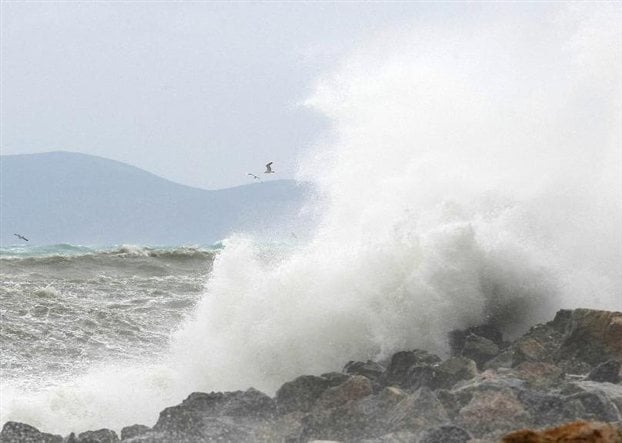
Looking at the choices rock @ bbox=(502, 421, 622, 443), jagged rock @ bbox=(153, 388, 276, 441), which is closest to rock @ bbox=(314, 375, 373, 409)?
jagged rock @ bbox=(153, 388, 276, 441)

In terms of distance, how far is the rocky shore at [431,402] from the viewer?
6.20 meters

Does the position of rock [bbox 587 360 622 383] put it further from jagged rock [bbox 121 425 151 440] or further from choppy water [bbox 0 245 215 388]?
choppy water [bbox 0 245 215 388]

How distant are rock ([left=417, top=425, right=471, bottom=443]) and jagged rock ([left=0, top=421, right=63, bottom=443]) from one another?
304 cm

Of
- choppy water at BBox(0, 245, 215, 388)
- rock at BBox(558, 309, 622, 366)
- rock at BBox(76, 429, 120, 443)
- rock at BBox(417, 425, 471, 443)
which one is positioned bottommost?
rock at BBox(417, 425, 471, 443)

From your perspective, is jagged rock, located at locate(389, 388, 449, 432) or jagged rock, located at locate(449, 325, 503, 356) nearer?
→ jagged rock, located at locate(389, 388, 449, 432)

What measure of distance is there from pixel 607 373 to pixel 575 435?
2.79 metres

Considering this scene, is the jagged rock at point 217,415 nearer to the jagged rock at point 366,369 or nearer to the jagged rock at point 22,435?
the jagged rock at point 22,435

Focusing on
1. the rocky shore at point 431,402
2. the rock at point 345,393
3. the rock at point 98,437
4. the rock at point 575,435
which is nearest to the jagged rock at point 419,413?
the rocky shore at point 431,402

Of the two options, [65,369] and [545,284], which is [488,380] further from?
[65,369]

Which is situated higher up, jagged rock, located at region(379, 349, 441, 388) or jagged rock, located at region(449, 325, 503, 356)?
jagged rock, located at region(449, 325, 503, 356)

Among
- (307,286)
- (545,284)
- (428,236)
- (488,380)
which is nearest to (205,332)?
(307,286)

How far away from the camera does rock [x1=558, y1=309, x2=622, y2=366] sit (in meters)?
8.00

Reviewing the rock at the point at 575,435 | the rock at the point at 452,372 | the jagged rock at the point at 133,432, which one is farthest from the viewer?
the rock at the point at 452,372

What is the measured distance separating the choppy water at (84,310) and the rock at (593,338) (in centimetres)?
582
